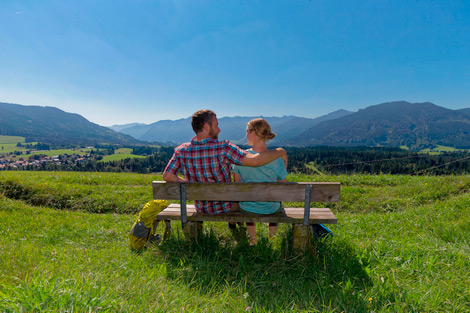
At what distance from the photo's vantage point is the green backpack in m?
4.93

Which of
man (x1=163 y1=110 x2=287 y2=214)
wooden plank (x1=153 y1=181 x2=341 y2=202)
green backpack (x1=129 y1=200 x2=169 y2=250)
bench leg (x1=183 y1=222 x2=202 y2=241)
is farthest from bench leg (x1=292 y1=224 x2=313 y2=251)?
green backpack (x1=129 y1=200 x2=169 y2=250)

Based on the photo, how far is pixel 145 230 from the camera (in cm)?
495

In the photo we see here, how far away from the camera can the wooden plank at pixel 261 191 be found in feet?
12.8

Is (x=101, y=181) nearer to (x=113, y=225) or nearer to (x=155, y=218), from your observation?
(x=113, y=225)

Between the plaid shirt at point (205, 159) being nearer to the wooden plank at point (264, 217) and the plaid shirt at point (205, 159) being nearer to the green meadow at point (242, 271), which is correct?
the wooden plank at point (264, 217)

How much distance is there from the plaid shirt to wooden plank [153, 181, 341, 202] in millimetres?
365

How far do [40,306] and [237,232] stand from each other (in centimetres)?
319

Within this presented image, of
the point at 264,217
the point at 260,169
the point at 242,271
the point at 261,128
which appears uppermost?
the point at 261,128

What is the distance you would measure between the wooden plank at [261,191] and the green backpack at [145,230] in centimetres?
134

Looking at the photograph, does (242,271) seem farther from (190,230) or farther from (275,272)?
(190,230)

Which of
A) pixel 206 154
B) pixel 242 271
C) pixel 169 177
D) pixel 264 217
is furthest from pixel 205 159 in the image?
pixel 242 271

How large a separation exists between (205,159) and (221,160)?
0.28 metres

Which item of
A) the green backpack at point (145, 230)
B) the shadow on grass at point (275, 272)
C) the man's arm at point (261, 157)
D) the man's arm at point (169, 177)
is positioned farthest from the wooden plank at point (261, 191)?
the green backpack at point (145, 230)

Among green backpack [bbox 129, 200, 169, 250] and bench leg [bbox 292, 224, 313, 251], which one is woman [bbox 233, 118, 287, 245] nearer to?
bench leg [bbox 292, 224, 313, 251]
